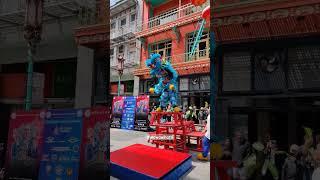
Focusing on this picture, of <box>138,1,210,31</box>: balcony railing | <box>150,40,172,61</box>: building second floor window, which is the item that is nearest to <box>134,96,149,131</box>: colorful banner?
<box>150,40,172,61</box>: building second floor window

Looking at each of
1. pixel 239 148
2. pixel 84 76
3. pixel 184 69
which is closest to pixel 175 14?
pixel 184 69

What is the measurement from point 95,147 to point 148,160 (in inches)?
18.0

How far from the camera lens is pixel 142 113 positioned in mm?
9688

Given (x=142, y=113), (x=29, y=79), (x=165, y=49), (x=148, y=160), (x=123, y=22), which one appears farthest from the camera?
(x=165, y=49)

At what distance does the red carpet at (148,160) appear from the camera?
2.18 m

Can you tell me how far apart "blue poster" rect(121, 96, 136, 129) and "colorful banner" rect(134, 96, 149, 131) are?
5.5 inches

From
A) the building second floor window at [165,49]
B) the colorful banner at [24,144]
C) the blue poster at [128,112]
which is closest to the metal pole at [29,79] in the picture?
the colorful banner at [24,144]

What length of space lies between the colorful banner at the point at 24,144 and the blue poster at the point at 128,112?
22.3ft

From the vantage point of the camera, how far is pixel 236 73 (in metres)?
1.64

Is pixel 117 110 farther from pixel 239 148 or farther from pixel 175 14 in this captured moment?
pixel 239 148

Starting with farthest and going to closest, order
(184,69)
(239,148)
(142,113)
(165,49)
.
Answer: (165,49) < (142,113) < (184,69) < (239,148)

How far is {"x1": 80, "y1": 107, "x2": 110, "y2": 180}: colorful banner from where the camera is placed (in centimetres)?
232

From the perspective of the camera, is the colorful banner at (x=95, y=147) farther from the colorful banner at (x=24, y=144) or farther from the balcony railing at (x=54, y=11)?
the balcony railing at (x=54, y=11)

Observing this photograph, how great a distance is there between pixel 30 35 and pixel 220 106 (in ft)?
6.22
